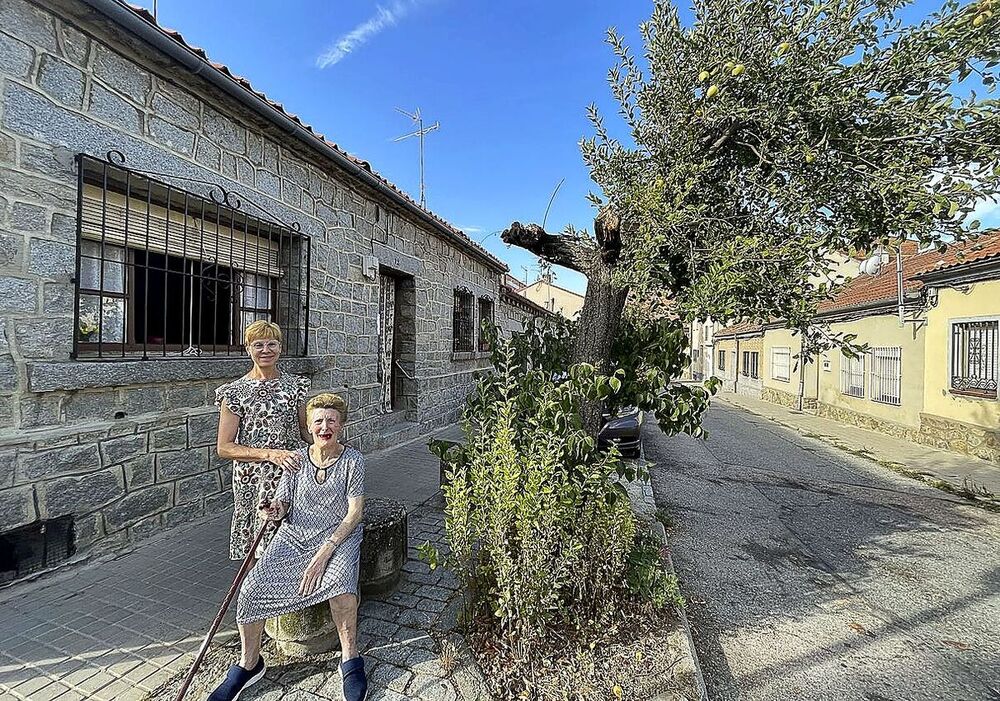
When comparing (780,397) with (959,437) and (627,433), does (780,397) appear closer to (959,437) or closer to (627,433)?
(959,437)

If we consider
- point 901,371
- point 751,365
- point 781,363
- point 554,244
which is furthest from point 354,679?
point 751,365

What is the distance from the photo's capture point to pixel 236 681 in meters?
2.29

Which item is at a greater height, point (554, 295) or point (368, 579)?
point (554, 295)

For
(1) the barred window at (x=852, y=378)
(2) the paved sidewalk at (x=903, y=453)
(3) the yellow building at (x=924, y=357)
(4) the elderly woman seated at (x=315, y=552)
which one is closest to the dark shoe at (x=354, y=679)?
(4) the elderly woman seated at (x=315, y=552)

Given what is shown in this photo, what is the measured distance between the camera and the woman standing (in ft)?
8.71

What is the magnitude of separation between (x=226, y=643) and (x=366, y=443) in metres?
4.30

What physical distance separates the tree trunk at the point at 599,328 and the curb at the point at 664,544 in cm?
59

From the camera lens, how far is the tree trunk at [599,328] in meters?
3.49

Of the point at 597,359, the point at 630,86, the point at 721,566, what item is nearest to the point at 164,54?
the point at 630,86

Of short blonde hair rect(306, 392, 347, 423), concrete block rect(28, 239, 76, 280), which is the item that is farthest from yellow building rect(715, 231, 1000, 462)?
concrete block rect(28, 239, 76, 280)

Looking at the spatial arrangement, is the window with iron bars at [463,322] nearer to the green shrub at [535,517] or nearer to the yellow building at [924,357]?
the yellow building at [924,357]

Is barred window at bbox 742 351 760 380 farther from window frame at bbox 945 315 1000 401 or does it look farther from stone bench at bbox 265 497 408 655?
stone bench at bbox 265 497 408 655

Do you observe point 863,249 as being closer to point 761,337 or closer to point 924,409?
point 924,409

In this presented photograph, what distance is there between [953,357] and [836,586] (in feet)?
28.4
